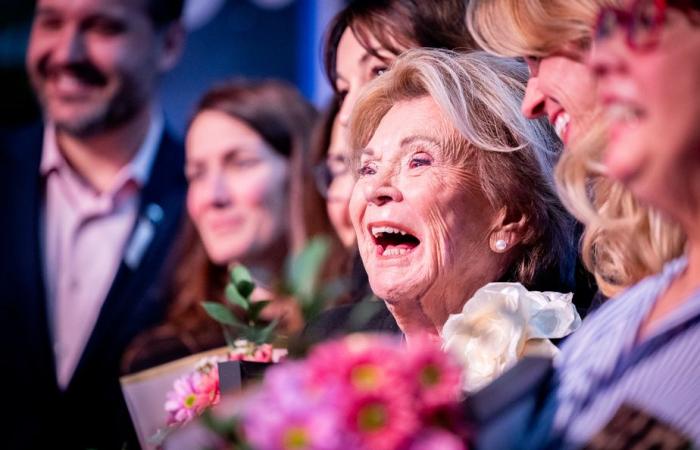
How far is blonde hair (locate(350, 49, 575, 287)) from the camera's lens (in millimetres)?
1746

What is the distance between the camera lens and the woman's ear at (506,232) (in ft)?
5.73

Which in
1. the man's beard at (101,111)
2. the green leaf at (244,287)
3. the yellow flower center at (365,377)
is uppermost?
the yellow flower center at (365,377)

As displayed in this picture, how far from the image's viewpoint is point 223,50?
354cm

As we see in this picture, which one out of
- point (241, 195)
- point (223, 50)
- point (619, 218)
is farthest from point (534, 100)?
point (223, 50)

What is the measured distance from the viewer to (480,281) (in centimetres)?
174

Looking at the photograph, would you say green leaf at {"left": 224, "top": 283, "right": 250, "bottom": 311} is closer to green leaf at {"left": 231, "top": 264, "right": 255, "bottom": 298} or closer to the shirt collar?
green leaf at {"left": 231, "top": 264, "right": 255, "bottom": 298}

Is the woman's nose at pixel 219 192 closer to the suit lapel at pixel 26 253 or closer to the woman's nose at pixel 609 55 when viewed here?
the suit lapel at pixel 26 253

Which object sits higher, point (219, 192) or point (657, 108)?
point (657, 108)

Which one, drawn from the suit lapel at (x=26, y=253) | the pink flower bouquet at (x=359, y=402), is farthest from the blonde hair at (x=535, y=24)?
the suit lapel at (x=26, y=253)

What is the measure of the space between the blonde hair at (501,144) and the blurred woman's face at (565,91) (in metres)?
0.25

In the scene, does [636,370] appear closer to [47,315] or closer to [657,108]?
[657,108]

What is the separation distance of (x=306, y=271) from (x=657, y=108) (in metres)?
0.42

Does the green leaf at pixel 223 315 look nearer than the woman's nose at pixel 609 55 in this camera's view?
No

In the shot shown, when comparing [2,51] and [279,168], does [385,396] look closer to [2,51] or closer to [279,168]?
[279,168]
